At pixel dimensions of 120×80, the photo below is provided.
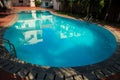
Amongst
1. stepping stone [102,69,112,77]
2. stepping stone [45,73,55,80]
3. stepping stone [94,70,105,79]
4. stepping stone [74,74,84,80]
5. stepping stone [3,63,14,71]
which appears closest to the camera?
stepping stone [45,73,55,80]

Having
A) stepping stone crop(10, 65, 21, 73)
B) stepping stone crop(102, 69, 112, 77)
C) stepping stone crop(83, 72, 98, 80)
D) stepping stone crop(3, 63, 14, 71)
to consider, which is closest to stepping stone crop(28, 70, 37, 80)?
stepping stone crop(10, 65, 21, 73)

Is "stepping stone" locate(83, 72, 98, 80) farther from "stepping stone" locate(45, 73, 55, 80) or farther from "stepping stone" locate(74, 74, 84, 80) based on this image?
"stepping stone" locate(45, 73, 55, 80)

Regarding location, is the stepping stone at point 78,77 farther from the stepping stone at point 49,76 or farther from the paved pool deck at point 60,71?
the stepping stone at point 49,76

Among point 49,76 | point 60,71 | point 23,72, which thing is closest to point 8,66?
point 23,72

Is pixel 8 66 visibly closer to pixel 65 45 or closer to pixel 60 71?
pixel 60 71

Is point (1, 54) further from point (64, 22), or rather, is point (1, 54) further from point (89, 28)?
point (64, 22)

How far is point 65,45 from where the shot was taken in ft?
46.8

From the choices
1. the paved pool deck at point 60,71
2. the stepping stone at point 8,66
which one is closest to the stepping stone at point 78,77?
the paved pool deck at point 60,71

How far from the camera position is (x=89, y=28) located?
63.6 ft

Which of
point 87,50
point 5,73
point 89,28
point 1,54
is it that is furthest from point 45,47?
point 89,28

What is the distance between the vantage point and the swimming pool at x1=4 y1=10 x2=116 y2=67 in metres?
11.4

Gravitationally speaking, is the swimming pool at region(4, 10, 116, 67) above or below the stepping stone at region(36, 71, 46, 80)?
below

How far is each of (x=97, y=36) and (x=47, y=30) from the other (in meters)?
6.00

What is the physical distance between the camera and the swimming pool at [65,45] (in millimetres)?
11352
